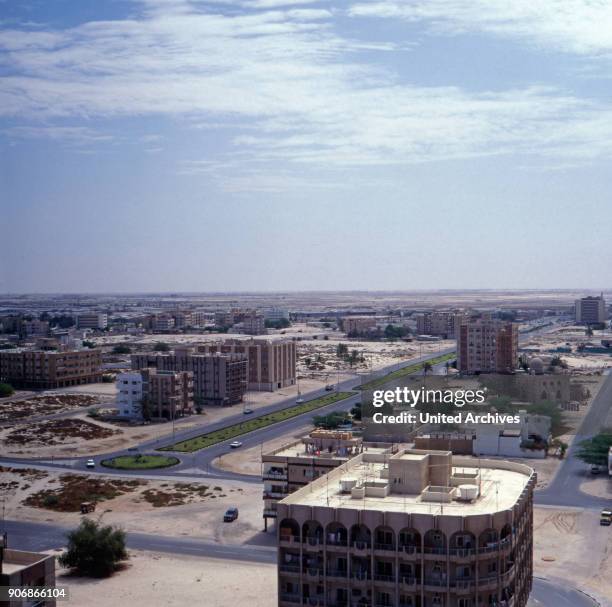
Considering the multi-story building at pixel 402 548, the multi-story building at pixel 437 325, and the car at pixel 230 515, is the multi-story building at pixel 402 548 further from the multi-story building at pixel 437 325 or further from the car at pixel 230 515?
the multi-story building at pixel 437 325

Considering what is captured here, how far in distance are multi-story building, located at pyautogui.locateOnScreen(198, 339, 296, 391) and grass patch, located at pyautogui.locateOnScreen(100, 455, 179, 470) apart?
17671mm

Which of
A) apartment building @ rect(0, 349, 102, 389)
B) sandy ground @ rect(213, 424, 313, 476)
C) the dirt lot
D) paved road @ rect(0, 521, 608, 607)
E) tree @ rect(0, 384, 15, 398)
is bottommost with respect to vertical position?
paved road @ rect(0, 521, 608, 607)

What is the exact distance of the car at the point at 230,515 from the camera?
2172 centimetres

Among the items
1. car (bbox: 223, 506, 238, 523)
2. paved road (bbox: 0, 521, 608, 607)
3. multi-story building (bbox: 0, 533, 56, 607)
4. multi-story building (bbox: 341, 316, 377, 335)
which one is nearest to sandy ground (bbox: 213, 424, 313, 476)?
car (bbox: 223, 506, 238, 523)

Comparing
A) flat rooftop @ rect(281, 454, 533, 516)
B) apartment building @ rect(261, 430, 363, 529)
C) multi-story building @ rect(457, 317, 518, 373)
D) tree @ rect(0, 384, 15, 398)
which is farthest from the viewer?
multi-story building @ rect(457, 317, 518, 373)

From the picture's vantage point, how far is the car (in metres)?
21.7

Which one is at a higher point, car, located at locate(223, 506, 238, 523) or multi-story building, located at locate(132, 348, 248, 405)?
Answer: multi-story building, located at locate(132, 348, 248, 405)

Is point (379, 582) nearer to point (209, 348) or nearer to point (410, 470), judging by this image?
point (410, 470)

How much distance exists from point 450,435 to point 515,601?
1492 centimetres

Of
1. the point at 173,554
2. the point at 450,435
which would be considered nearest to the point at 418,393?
the point at 450,435

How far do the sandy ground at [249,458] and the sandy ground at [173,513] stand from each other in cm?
185

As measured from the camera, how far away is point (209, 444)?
32.1 metres

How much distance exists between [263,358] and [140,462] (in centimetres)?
1912
